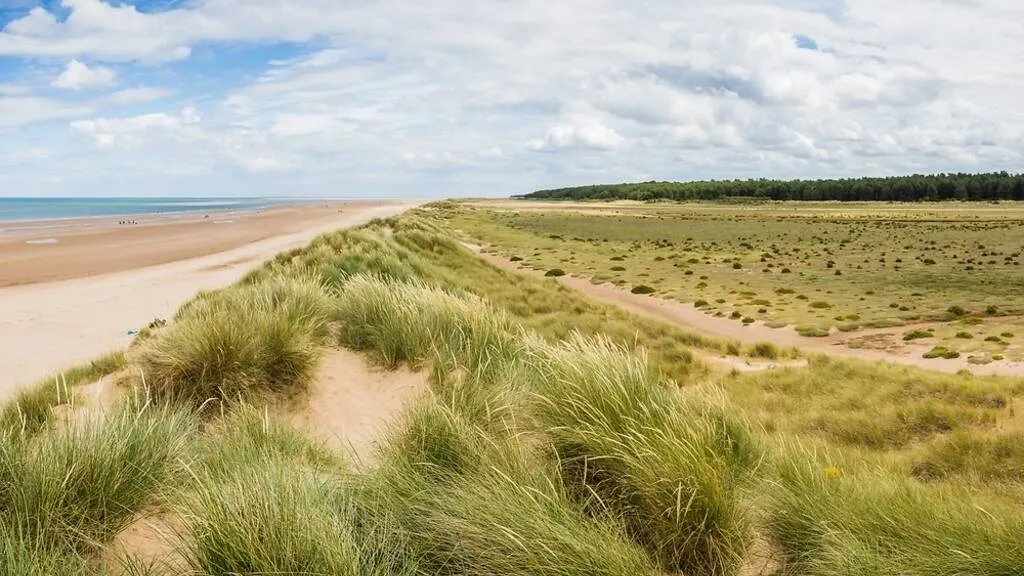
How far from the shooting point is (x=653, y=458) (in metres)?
4.04

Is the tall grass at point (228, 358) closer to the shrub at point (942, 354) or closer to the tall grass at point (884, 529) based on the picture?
the tall grass at point (884, 529)

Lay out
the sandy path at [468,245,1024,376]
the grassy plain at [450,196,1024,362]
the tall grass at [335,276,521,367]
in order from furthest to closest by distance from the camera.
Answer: the grassy plain at [450,196,1024,362], the sandy path at [468,245,1024,376], the tall grass at [335,276,521,367]

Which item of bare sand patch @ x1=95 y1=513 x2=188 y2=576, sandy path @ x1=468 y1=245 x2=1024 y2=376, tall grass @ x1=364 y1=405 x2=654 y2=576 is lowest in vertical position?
sandy path @ x1=468 y1=245 x2=1024 y2=376

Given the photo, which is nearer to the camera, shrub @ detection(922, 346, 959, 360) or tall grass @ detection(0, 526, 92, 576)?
tall grass @ detection(0, 526, 92, 576)

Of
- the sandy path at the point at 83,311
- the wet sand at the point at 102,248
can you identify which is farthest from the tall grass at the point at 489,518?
the wet sand at the point at 102,248

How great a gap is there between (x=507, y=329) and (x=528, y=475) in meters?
5.66

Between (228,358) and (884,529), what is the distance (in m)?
5.72

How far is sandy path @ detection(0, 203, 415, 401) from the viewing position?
12.5 metres

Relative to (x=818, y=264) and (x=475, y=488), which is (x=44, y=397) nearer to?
(x=475, y=488)

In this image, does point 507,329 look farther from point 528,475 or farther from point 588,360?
point 528,475

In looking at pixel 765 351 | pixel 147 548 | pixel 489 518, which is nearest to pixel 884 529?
pixel 489 518

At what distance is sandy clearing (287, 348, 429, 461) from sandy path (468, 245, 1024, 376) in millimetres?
11877

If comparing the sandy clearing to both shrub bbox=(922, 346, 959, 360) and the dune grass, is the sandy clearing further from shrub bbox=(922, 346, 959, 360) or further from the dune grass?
shrub bbox=(922, 346, 959, 360)

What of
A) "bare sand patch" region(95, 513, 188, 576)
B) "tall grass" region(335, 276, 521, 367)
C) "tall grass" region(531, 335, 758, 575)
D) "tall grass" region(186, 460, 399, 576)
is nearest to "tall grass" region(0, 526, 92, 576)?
"bare sand patch" region(95, 513, 188, 576)
